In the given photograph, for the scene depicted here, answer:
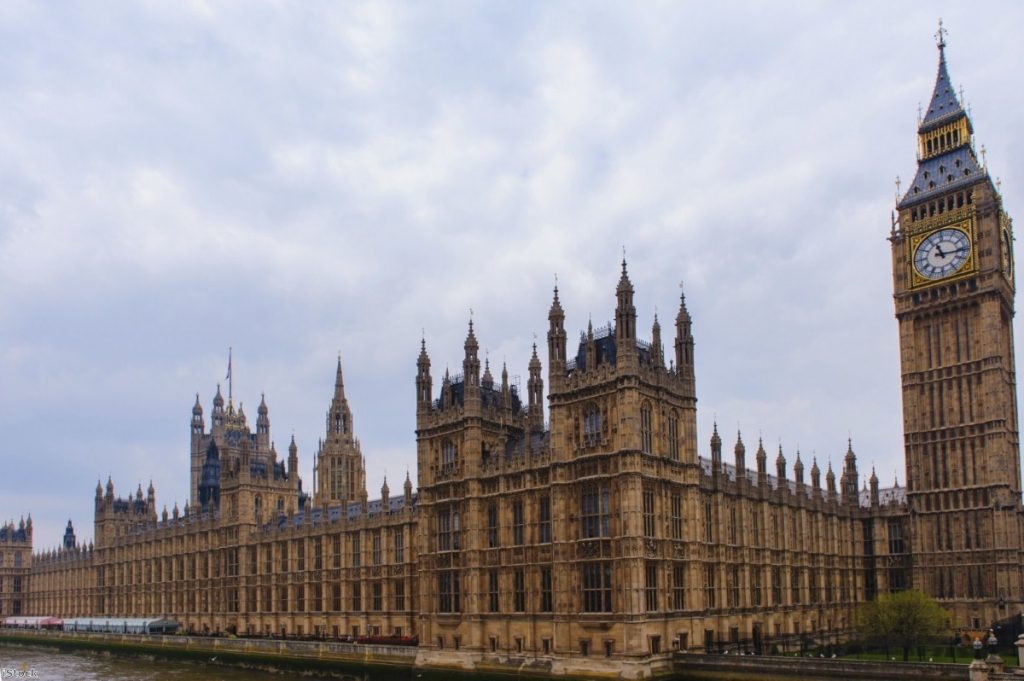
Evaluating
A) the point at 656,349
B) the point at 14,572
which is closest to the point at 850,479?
the point at 656,349

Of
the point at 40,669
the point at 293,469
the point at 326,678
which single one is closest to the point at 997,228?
the point at 326,678

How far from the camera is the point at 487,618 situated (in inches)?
2928

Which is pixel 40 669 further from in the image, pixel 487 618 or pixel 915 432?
pixel 915 432

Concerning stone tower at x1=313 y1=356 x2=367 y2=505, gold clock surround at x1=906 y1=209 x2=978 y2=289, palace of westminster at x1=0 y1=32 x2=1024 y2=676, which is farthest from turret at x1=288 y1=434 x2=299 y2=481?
gold clock surround at x1=906 y1=209 x2=978 y2=289

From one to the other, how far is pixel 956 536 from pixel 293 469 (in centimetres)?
8447

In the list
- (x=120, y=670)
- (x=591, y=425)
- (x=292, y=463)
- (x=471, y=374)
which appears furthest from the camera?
(x=292, y=463)

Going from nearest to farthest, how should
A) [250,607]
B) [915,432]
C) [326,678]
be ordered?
[326,678]
[915,432]
[250,607]

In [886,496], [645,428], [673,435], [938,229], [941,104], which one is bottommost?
[886,496]

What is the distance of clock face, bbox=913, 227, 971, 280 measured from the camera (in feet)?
315

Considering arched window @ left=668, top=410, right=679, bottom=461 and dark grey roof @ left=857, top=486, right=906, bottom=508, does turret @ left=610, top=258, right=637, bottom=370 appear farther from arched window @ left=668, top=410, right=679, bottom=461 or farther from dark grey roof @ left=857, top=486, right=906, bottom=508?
dark grey roof @ left=857, top=486, right=906, bottom=508

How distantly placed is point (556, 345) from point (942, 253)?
47.5 meters

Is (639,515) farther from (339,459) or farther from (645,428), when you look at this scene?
Result: (339,459)

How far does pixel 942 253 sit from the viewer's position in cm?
9775

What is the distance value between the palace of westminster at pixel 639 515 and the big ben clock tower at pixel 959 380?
0.67 feet
